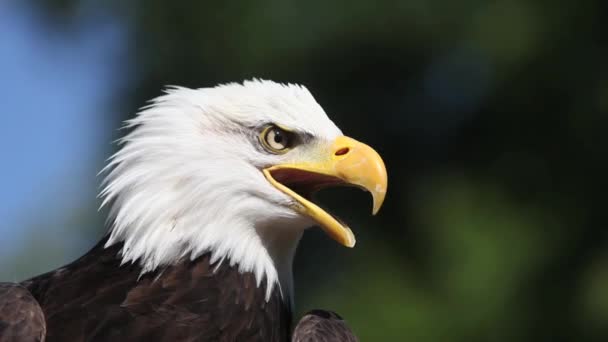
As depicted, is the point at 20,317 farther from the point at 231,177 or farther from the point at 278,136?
the point at 278,136

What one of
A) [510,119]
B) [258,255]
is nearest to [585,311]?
[510,119]

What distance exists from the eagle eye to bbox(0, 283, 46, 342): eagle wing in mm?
839

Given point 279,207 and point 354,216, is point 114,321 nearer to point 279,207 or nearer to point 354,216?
point 279,207

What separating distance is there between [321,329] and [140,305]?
0.61 metres

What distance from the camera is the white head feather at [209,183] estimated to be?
11.2ft

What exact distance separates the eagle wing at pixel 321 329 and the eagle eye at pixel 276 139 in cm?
57

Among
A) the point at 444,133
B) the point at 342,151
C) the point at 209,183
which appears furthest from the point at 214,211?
the point at 444,133

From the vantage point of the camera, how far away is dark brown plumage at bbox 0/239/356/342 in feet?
10.4

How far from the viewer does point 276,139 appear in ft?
11.4

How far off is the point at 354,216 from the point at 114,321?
5.08 metres

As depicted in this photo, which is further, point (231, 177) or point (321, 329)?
point (321, 329)

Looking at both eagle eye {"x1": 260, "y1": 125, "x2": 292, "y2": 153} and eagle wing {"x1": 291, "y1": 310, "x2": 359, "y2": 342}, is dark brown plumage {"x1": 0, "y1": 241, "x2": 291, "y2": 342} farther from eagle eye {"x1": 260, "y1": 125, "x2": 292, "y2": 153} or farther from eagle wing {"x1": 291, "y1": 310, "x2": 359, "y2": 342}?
Result: eagle eye {"x1": 260, "y1": 125, "x2": 292, "y2": 153}

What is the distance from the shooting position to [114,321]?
3.20 metres

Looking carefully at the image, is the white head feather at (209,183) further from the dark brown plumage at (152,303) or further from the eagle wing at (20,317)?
the eagle wing at (20,317)
